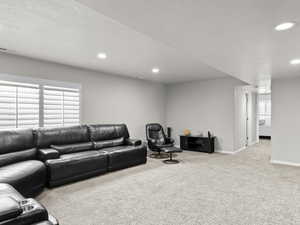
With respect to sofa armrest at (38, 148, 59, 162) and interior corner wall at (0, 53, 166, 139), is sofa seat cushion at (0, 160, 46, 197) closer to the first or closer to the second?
sofa armrest at (38, 148, 59, 162)

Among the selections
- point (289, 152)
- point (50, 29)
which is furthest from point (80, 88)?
point (289, 152)

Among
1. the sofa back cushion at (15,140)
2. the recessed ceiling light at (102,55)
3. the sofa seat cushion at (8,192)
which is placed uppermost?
the recessed ceiling light at (102,55)

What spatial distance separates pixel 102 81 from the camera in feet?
17.1

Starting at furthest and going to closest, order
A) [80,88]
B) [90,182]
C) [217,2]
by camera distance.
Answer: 1. [80,88]
2. [90,182]
3. [217,2]

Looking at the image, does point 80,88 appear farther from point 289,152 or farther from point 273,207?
point 289,152

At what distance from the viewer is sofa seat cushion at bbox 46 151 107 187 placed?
3189 mm

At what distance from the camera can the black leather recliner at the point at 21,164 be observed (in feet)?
8.25

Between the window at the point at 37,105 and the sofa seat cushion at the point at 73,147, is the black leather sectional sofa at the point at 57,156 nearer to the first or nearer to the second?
the sofa seat cushion at the point at 73,147

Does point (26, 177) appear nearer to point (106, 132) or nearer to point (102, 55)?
point (106, 132)

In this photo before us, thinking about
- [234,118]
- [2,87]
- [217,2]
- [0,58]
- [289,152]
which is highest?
[0,58]

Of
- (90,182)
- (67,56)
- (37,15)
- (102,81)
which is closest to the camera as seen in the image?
(37,15)

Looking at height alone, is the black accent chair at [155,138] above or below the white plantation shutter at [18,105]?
below

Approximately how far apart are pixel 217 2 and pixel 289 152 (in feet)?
16.3

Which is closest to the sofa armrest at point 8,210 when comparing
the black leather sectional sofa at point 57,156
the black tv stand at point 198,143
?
the black leather sectional sofa at point 57,156
